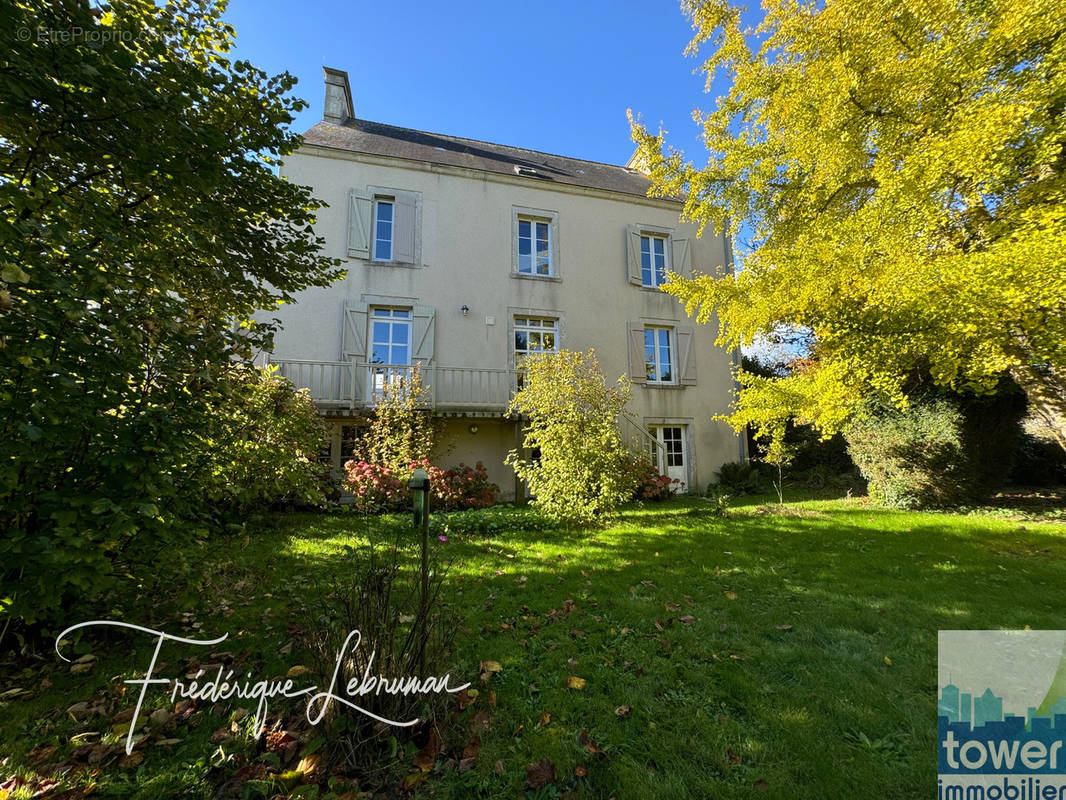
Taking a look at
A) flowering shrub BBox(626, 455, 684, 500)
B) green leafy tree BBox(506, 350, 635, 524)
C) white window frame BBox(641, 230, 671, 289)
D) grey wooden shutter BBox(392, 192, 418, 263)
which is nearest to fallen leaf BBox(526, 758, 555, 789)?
Result: green leafy tree BBox(506, 350, 635, 524)

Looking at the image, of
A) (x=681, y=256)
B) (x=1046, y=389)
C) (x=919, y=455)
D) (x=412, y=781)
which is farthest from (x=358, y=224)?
(x=1046, y=389)

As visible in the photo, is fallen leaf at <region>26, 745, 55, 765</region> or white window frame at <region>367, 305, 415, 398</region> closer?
fallen leaf at <region>26, 745, 55, 765</region>

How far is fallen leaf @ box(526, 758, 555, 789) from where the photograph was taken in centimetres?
169

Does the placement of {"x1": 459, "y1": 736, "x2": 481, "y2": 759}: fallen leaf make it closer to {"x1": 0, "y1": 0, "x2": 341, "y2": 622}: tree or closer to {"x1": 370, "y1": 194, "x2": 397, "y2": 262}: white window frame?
{"x1": 0, "y1": 0, "x2": 341, "y2": 622}: tree

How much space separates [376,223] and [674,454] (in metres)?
9.74

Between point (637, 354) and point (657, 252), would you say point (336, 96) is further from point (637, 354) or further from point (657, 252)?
point (637, 354)

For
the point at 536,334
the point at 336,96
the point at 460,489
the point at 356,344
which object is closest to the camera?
the point at 460,489

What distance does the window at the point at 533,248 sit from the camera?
1059cm

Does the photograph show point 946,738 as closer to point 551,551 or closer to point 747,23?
point 551,551

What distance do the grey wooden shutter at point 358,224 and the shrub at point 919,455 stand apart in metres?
11.5

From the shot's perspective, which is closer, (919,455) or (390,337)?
(919,455)

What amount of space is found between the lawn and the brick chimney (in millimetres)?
11760

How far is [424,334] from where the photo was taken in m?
9.34

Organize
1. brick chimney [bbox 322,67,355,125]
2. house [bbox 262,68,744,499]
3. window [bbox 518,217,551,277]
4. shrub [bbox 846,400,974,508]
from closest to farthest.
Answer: shrub [bbox 846,400,974,508]
house [bbox 262,68,744,499]
window [bbox 518,217,551,277]
brick chimney [bbox 322,67,355,125]
